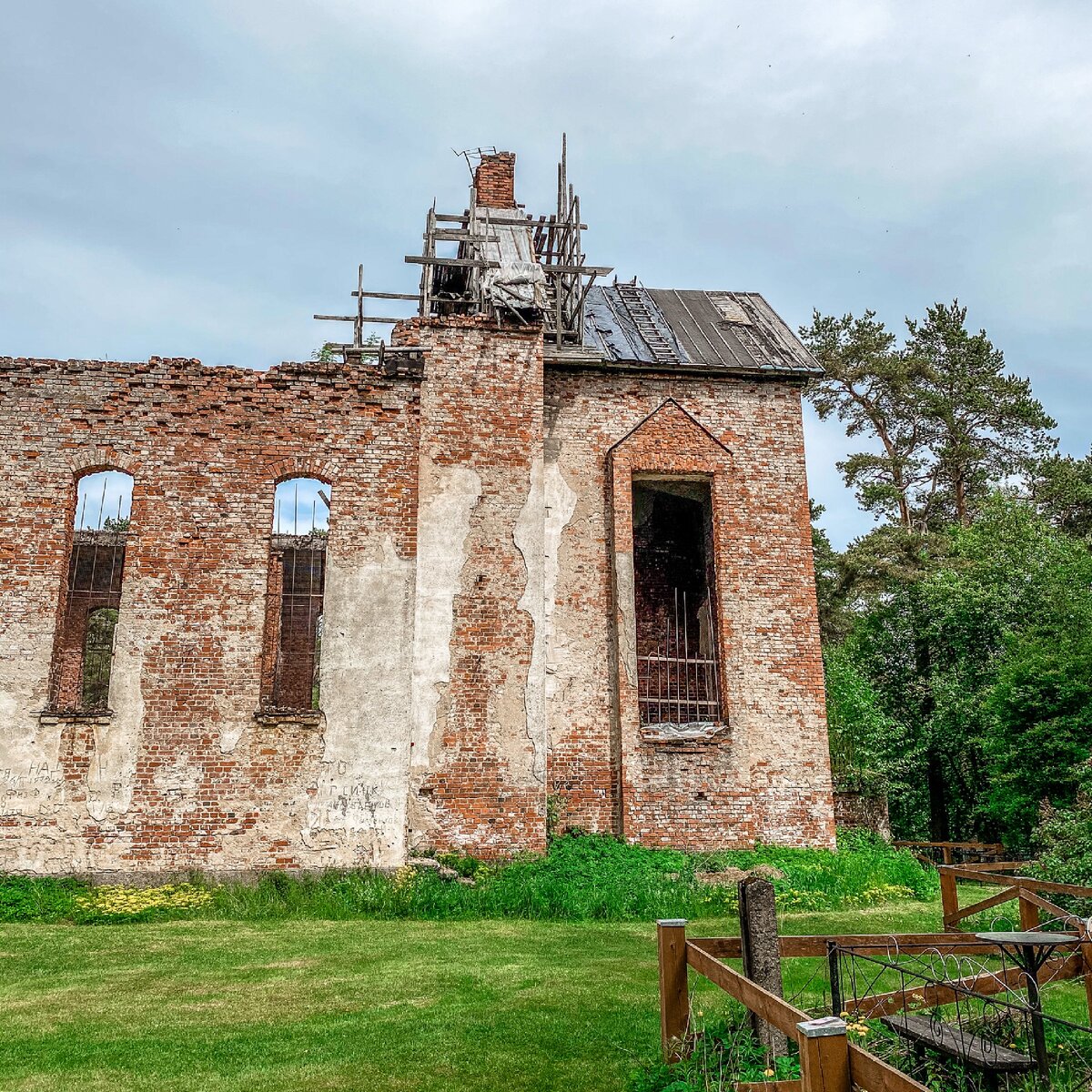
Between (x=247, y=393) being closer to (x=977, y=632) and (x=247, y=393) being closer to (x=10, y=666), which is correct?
(x=10, y=666)

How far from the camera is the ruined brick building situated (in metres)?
11.8

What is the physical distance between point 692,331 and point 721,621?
5252 mm

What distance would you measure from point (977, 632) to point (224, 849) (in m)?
17.2

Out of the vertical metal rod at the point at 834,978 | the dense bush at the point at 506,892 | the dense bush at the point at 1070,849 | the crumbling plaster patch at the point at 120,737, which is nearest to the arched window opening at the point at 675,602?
the dense bush at the point at 506,892

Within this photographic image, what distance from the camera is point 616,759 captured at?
42.8 feet

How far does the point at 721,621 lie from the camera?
13750mm

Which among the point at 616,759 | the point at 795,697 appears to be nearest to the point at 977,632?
the point at 795,697

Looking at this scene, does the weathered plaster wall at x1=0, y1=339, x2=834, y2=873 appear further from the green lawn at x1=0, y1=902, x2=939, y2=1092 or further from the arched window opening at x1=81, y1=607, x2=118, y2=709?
the arched window opening at x1=81, y1=607, x2=118, y2=709

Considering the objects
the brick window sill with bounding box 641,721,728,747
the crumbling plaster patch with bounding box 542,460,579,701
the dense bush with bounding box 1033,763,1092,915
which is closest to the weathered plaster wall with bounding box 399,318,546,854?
the crumbling plaster patch with bounding box 542,460,579,701

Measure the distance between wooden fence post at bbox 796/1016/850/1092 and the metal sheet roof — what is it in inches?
467

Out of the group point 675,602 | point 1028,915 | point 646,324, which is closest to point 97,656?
point 675,602

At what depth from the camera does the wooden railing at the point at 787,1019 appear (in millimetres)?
3393

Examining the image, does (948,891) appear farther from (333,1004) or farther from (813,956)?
(333,1004)

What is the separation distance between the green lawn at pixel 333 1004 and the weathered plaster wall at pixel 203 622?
59.0 inches
